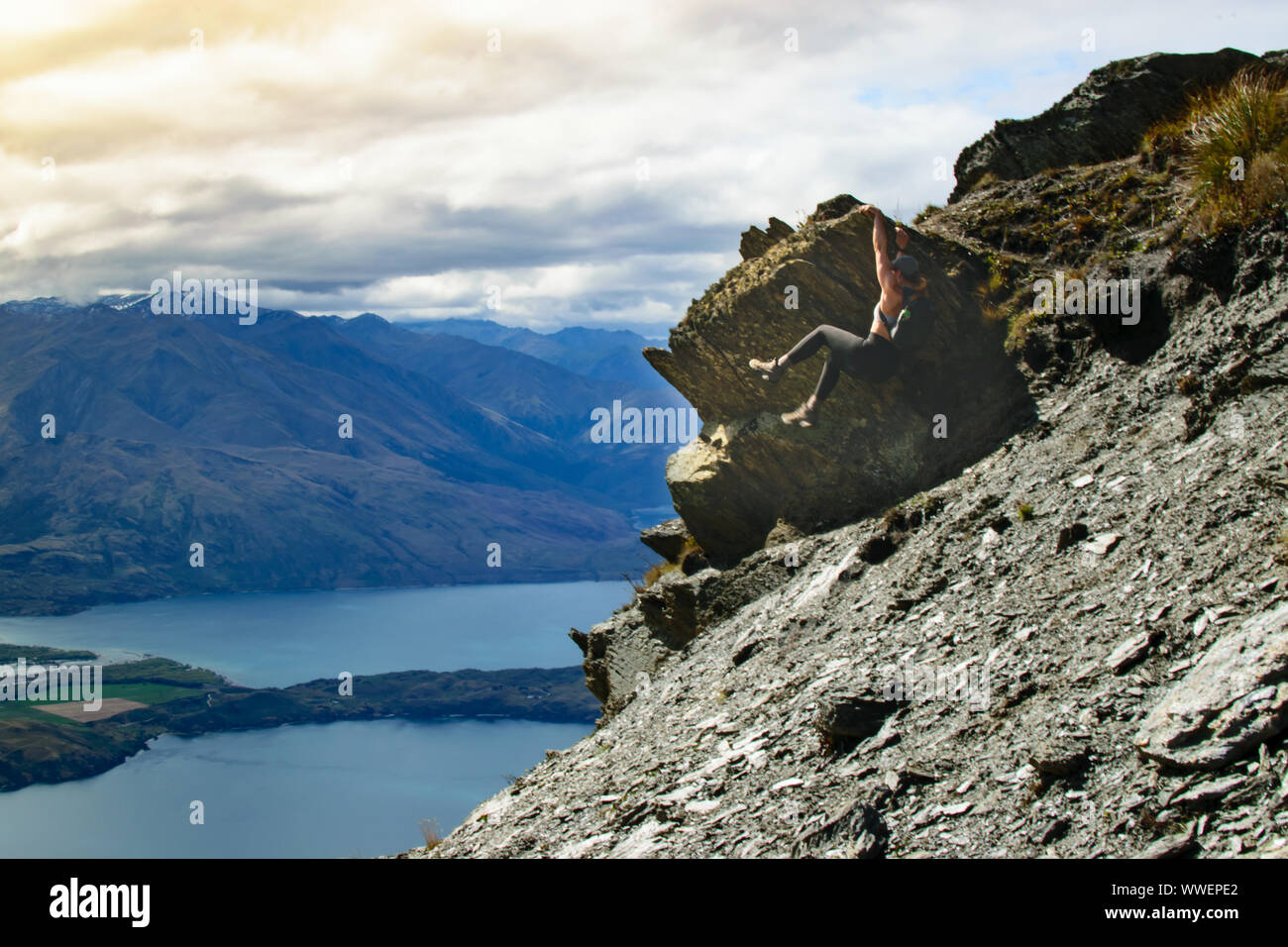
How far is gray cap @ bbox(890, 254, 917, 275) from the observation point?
16047mm

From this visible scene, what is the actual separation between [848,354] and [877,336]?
582mm

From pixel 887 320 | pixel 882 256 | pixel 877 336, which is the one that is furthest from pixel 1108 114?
pixel 877 336

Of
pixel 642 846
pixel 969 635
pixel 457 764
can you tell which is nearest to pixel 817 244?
pixel 969 635

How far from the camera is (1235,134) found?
47.1 feet

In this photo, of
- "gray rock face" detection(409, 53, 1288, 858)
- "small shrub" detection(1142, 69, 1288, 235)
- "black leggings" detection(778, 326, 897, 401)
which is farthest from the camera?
"black leggings" detection(778, 326, 897, 401)

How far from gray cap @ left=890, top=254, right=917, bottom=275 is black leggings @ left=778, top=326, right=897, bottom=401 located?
114cm

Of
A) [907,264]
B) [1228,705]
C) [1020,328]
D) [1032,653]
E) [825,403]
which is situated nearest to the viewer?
[1228,705]

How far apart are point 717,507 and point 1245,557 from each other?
1213 centimetres

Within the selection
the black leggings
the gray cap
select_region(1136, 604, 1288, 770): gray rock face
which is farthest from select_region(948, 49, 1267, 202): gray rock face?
select_region(1136, 604, 1288, 770): gray rock face

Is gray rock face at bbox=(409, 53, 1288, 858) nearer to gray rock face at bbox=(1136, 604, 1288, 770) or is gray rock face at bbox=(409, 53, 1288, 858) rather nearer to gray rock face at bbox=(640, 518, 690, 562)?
gray rock face at bbox=(1136, 604, 1288, 770)

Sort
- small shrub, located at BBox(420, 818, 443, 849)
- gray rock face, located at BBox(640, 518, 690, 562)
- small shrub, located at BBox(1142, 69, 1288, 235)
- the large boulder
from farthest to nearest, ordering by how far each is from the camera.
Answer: gray rock face, located at BBox(640, 518, 690, 562), the large boulder, small shrub, located at BBox(420, 818, 443, 849), small shrub, located at BBox(1142, 69, 1288, 235)

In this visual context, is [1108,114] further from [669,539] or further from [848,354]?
[669,539]

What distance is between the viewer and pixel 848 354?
55.5 ft

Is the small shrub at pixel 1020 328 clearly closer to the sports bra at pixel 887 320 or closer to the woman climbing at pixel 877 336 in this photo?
the woman climbing at pixel 877 336
